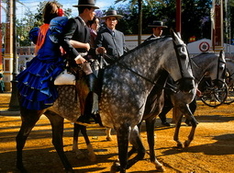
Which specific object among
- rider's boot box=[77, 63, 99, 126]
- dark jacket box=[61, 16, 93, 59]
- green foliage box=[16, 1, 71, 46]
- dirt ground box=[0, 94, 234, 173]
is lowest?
dirt ground box=[0, 94, 234, 173]

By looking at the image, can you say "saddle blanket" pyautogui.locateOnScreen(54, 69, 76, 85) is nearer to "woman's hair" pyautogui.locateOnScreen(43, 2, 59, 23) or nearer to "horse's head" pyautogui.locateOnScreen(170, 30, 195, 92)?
"woman's hair" pyautogui.locateOnScreen(43, 2, 59, 23)

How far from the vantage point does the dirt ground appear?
19.4ft

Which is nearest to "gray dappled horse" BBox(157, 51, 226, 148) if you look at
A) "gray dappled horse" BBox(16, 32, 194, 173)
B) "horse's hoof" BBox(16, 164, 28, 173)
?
"gray dappled horse" BBox(16, 32, 194, 173)

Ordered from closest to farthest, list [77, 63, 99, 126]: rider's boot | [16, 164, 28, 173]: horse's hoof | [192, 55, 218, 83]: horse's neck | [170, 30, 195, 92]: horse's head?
1. [170, 30, 195, 92]: horse's head
2. [77, 63, 99, 126]: rider's boot
3. [16, 164, 28, 173]: horse's hoof
4. [192, 55, 218, 83]: horse's neck

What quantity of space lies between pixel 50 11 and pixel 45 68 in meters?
0.98

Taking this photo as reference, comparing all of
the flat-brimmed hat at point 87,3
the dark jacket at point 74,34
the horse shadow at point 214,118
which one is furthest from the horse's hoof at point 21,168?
the horse shadow at point 214,118

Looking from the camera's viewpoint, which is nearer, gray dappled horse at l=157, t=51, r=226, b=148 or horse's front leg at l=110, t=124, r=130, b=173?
horse's front leg at l=110, t=124, r=130, b=173

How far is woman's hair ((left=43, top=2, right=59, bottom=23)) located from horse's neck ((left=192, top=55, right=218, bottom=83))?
395 cm

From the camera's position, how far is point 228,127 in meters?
10.4

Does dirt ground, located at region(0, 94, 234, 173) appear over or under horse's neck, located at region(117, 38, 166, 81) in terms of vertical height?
under

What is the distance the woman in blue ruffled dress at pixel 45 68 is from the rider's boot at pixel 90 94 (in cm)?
58

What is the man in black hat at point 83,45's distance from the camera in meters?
4.75

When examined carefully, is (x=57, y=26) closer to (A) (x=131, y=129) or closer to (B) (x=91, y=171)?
(A) (x=131, y=129)

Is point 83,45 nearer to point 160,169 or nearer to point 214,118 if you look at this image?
point 160,169
